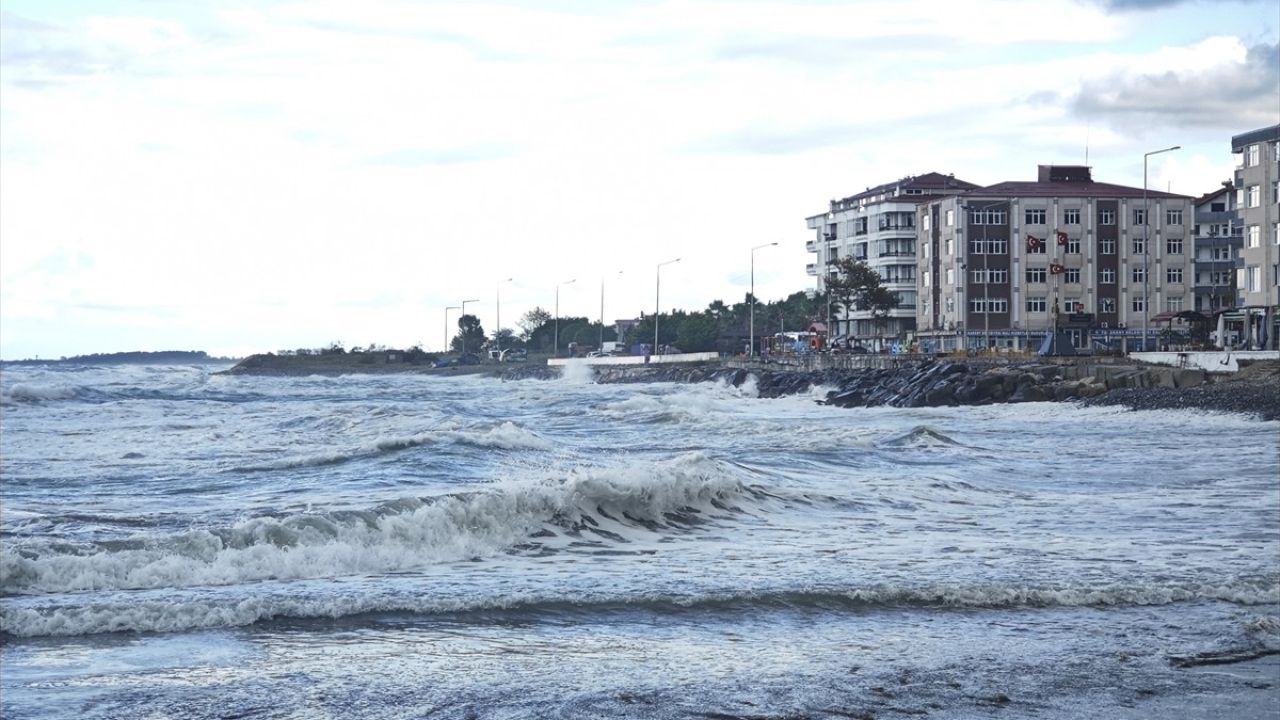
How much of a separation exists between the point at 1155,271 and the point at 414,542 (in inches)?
3985

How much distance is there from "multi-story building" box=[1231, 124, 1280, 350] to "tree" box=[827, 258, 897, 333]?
39.1m

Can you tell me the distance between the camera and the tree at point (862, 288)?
109m

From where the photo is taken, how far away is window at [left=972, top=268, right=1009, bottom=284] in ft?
347

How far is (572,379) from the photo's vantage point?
11612 cm

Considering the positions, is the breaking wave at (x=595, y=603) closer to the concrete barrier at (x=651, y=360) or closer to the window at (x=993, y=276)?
the window at (x=993, y=276)

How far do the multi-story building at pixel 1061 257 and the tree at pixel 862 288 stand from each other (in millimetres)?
5030

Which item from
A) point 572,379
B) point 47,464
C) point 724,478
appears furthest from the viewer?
point 572,379

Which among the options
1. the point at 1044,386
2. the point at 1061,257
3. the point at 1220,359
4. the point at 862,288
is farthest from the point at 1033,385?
the point at 862,288

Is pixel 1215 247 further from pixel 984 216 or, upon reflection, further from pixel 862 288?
pixel 862 288

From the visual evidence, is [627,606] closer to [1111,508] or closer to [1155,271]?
[1111,508]

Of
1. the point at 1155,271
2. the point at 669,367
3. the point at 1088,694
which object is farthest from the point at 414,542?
the point at 1155,271

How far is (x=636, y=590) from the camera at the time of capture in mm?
13047

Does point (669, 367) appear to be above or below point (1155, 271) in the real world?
below

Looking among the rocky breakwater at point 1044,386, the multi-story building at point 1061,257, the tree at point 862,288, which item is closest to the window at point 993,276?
the multi-story building at point 1061,257
